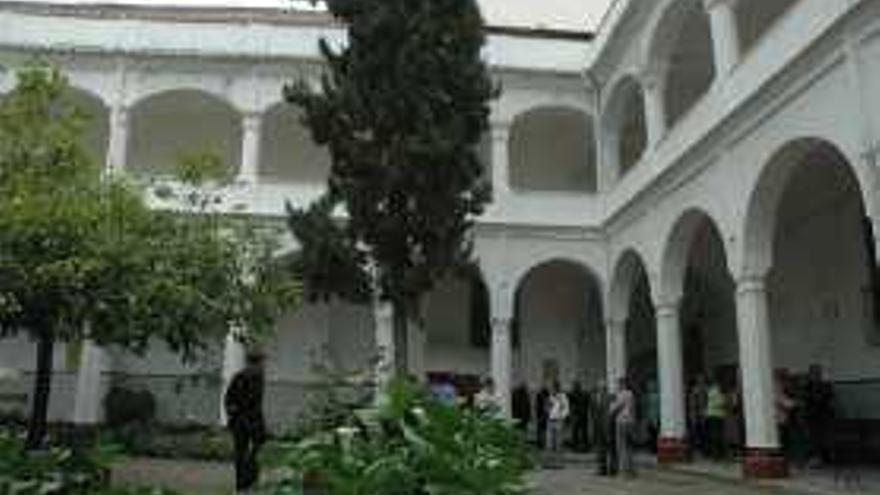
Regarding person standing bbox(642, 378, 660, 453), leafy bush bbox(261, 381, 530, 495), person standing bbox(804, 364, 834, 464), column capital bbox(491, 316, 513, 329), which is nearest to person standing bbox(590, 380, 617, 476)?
person standing bbox(804, 364, 834, 464)

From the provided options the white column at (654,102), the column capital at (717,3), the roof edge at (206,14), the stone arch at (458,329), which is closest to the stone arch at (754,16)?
the white column at (654,102)

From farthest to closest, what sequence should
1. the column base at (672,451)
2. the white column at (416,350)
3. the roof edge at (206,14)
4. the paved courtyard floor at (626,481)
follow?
the roof edge at (206,14) → the white column at (416,350) → the column base at (672,451) → the paved courtyard floor at (626,481)

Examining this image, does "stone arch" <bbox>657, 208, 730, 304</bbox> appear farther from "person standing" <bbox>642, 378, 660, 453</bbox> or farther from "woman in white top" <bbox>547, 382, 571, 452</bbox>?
"woman in white top" <bbox>547, 382, 571, 452</bbox>

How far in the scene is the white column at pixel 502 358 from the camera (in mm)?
24031

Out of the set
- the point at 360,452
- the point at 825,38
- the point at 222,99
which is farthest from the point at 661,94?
the point at 360,452

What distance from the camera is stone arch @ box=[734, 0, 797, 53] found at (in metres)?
21.3

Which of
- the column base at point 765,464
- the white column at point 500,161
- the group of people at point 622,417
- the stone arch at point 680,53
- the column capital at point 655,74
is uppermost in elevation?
the stone arch at point 680,53

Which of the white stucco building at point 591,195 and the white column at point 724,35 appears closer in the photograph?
the white stucco building at point 591,195

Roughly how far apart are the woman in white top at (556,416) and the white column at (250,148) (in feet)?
26.5

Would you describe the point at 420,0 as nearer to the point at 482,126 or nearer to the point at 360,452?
the point at 482,126

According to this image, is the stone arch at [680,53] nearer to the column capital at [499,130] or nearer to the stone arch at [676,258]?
the stone arch at [676,258]

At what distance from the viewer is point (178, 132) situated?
1102 inches

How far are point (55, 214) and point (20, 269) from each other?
0.70 metres

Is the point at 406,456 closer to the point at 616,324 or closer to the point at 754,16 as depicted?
the point at 754,16
